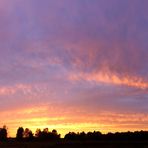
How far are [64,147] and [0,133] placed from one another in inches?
3949

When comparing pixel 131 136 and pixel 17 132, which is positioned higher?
pixel 17 132

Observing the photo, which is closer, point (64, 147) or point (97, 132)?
point (64, 147)

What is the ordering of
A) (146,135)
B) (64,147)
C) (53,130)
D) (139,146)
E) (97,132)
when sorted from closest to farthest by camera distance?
(139,146), (64,147), (146,135), (97,132), (53,130)

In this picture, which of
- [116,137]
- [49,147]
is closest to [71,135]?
[116,137]

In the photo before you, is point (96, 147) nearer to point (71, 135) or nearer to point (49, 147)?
point (49, 147)

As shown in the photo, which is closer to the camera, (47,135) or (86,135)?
(86,135)

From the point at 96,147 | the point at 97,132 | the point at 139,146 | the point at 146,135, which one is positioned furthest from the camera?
the point at 97,132

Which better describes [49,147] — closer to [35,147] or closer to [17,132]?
[35,147]

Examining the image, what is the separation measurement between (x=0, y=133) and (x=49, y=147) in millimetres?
95689

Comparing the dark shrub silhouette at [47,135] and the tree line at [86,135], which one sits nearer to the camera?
the tree line at [86,135]

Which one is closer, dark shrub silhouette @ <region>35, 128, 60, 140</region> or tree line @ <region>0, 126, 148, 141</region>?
tree line @ <region>0, 126, 148, 141</region>

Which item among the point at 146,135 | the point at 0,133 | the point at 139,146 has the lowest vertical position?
the point at 139,146

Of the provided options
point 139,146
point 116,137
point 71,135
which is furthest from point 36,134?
point 139,146

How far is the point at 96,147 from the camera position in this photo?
7800 cm
